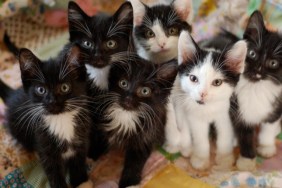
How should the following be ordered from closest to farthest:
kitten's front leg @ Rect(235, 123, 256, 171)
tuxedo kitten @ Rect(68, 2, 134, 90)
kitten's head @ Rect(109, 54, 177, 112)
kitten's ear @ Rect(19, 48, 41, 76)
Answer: kitten's ear @ Rect(19, 48, 41, 76) < kitten's head @ Rect(109, 54, 177, 112) < tuxedo kitten @ Rect(68, 2, 134, 90) < kitten's front leg @ Rect(235, 123, 256, 171)

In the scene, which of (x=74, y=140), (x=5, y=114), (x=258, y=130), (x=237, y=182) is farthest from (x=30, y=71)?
(x=258, y=130)

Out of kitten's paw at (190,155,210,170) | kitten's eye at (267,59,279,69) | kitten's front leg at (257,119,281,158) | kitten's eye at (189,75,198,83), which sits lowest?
kitten's paw at (190,155,210,170)

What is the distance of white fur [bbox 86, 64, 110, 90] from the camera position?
5.51 feet

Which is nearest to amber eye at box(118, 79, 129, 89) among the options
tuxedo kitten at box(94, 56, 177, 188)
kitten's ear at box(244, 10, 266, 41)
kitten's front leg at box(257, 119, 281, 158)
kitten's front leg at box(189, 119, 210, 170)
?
tuxedo kitten at box(94, 56, 177, 188)

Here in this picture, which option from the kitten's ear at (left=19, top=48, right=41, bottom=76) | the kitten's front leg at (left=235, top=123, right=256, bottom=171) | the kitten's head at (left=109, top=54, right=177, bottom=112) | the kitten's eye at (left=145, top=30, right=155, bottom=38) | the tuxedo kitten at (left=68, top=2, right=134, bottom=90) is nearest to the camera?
the kitten's ear at (left=19, top=48, right=41, bottom=76)

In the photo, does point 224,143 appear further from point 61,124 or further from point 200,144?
point 61,124

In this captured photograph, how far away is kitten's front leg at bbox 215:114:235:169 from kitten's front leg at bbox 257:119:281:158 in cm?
17

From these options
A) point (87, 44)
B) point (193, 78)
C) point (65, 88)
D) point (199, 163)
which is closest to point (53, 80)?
point (65, 88)

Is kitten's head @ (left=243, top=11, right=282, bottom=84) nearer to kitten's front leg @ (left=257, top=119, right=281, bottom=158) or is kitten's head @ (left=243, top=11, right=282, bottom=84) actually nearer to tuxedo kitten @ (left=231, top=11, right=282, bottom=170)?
tuxedo kitten @ (left=231, top=11, right=282, bottom=170)

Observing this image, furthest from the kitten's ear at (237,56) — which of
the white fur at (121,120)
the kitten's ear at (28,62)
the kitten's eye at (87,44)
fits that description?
the kitten's ear at (28,62)

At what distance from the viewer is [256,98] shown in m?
1.75

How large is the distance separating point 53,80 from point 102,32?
1.23 ft

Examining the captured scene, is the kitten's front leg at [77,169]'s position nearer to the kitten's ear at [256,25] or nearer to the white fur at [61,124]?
the white fur at [61,124]

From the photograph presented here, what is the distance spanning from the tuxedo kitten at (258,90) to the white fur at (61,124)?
A: 859mm
